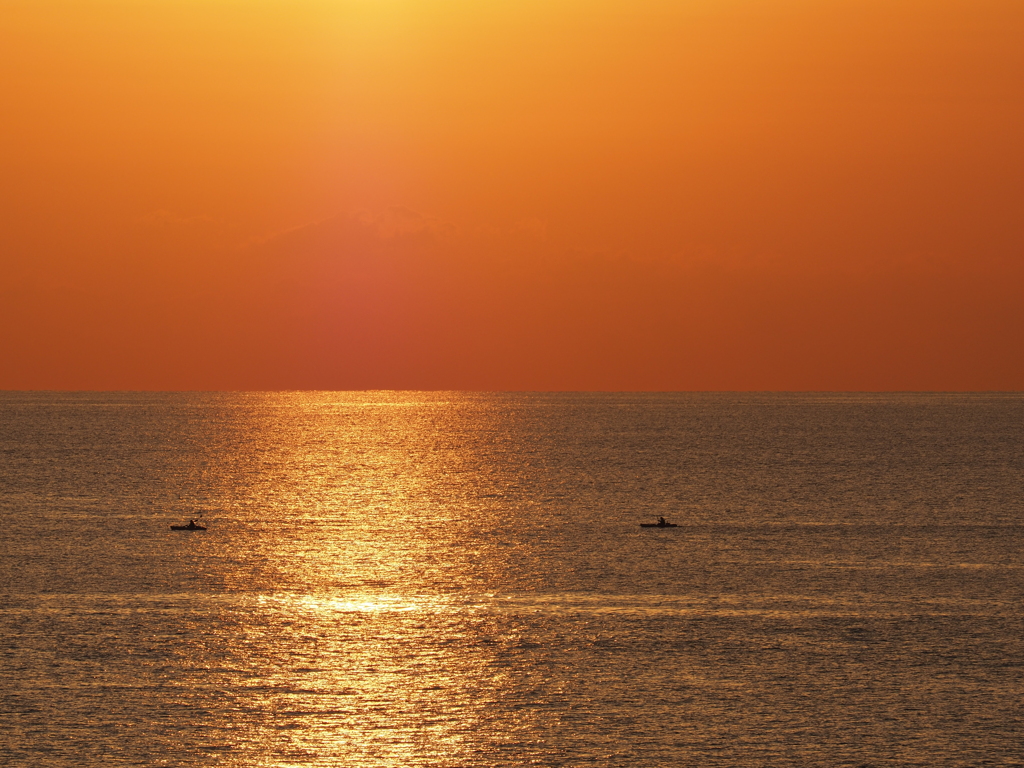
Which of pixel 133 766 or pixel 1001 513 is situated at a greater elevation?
pixel 1001 513

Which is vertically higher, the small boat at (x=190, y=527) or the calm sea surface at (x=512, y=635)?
the small boat at (x=190, y=527)

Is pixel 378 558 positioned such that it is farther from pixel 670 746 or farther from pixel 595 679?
pixel 670 746

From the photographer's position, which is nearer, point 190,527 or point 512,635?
point 512,635

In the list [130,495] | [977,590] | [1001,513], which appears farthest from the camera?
[130,495]

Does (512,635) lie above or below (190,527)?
below

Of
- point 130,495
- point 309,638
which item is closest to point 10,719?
point 309,638

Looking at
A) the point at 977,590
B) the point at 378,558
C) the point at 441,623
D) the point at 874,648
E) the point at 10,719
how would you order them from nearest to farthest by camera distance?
the point at 10,719
the point at 874,648
the point at 441,623
the point at 977,590
the point at 378,558

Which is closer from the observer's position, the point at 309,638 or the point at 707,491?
the point at 309,638

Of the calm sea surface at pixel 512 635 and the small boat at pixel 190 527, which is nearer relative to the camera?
the calm sea surface at pixel 512 635

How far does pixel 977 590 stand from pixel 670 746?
106ft

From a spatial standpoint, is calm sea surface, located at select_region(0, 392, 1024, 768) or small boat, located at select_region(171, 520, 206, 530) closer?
calm sea surface, located at select_region(0, 392, 1024, 768)

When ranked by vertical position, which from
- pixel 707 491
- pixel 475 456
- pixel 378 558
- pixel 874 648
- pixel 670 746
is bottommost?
pixel 670 746

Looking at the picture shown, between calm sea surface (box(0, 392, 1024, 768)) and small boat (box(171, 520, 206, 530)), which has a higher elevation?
small boat (box(171, 520, 206, 530))

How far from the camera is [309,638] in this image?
5466cm
